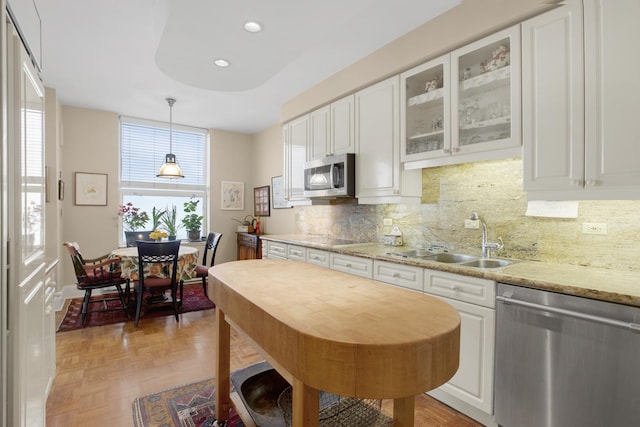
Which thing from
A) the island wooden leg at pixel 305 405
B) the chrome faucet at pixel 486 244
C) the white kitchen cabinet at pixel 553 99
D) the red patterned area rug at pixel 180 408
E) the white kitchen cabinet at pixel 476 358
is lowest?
the red patterned area rug at pixel 180 408

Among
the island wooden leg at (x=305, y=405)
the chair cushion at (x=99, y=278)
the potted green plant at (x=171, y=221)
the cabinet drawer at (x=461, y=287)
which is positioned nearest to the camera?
the island wooden leg at (x=305, y=405)

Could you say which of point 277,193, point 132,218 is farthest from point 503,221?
point 132,218

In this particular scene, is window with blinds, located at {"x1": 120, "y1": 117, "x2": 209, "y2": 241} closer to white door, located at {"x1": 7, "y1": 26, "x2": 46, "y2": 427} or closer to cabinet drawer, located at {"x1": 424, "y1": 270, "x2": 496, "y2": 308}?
white door, located at {"x1": 7, "y1": 26, "x2": 46, "y2": 427}

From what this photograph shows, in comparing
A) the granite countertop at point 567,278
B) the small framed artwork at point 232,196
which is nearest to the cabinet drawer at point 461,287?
the granite countertop at point 567,278

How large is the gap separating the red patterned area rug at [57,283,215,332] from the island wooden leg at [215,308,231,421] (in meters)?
2.32

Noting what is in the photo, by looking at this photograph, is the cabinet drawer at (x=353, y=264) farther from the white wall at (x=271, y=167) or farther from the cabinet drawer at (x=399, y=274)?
the white wall at (x=271, y=167)

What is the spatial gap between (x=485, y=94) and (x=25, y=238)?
8.81ft

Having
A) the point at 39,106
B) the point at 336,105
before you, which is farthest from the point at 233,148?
the point at 39,106

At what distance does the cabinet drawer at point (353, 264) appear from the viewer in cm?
266

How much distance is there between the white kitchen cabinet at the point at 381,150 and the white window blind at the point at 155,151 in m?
3.57

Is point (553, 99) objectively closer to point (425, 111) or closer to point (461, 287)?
point (425, 111)

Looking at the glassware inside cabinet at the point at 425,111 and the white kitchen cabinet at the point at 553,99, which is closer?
the white kitchen cabinet at the point at 553,99

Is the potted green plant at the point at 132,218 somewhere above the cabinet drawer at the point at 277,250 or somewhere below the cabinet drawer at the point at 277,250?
above

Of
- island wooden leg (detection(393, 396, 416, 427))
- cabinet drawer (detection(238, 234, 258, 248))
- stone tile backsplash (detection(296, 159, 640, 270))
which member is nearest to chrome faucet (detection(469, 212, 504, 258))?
stone tile backsplash (detection(296, 159, 640, 270))
